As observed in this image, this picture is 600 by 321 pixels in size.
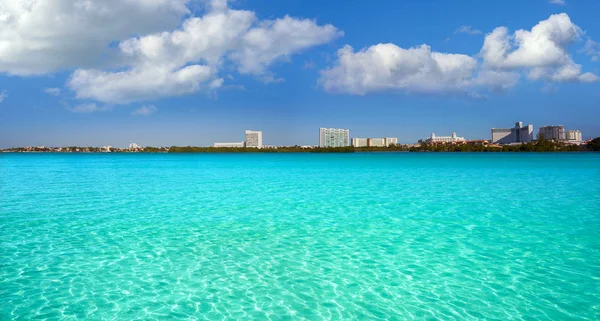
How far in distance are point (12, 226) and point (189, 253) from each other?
7.58 m

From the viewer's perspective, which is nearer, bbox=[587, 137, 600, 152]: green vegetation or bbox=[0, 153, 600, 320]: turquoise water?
bbox=[0, 153, 600, 320]: turquoise water

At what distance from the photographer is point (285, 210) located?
1562 cm

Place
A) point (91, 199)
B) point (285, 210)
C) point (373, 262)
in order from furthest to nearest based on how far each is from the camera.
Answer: point (91, 199), point (285, 210), point (373, 262)

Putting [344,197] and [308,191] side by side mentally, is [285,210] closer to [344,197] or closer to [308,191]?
[344,197]

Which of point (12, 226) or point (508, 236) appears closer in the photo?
point (508, 236)

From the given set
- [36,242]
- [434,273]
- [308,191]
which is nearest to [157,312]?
[434,273]

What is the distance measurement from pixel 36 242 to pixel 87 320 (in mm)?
5947

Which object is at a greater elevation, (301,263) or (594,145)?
(594,145)

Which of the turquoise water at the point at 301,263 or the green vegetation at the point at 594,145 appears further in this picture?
the green vegetation at the point at 594,145

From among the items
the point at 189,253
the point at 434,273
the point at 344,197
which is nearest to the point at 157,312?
the point at 189,253

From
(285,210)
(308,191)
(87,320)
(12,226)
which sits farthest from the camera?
(308,191)

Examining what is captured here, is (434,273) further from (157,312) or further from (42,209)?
(42,209)

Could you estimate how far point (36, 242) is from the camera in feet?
34.1

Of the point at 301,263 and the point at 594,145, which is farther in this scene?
the point at 594,145
